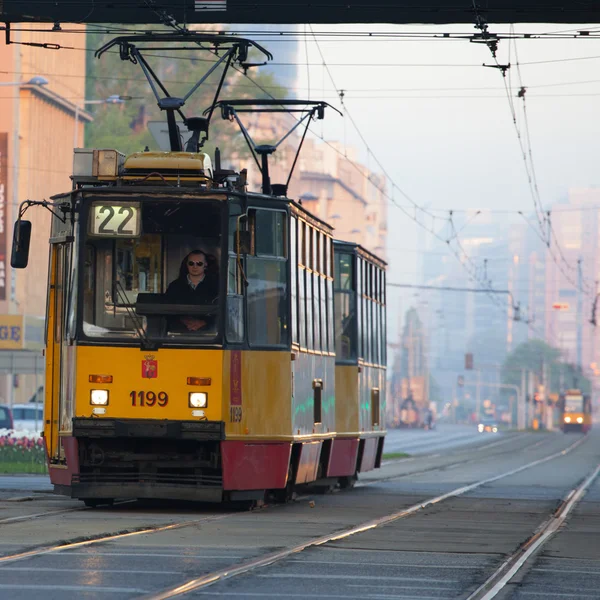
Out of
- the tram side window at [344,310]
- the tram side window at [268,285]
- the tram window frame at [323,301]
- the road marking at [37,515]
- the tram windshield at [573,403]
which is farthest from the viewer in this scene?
the tram windshield at [573,403]

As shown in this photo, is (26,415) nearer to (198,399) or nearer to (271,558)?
(198,399)

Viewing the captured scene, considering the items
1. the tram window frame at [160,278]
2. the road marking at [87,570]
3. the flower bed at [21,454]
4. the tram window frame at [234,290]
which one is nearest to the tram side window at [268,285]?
the tram window frame at [234,290]

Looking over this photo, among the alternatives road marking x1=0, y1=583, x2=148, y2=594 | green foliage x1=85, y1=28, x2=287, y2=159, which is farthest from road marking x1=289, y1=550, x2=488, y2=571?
green foliage x1=85, y1=28, x2=287, y2=159

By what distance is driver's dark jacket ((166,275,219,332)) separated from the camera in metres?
18.0

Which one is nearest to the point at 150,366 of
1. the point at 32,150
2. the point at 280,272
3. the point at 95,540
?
the point at 280,272

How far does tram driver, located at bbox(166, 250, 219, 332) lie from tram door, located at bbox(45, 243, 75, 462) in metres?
1.30

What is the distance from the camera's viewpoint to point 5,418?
149 feet

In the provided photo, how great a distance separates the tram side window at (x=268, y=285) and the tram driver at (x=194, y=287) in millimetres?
578

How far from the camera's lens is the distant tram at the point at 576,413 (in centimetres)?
12638

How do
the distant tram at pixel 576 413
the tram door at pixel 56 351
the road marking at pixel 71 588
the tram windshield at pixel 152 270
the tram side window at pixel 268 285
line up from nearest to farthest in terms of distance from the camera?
1. the road marking at pixel 71 588
2. the tram windshield at pixel 152 270
3. the tram door at pixel 56 351
4. the tram side window at pixel 268 285
5. the distant tram at pixel 576 413

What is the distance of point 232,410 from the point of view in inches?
710

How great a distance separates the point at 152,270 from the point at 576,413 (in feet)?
365

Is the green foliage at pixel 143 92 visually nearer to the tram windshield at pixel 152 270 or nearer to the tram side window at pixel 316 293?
the tram side window at pixel 316 293
